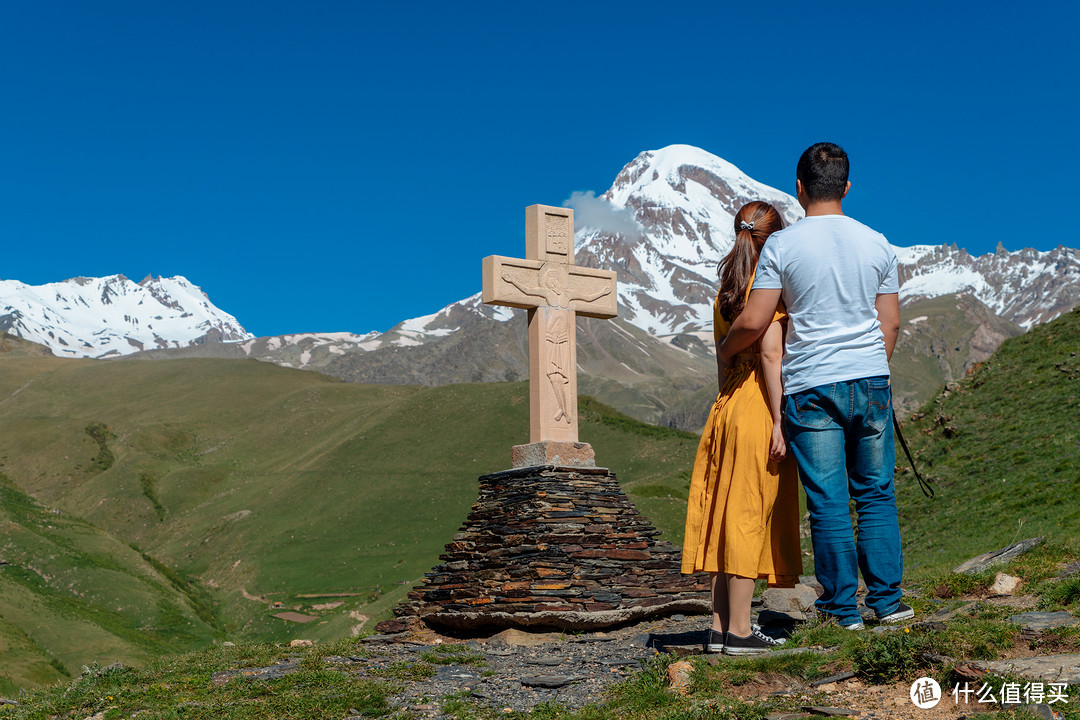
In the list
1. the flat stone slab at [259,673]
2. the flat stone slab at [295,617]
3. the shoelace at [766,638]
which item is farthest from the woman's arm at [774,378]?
the flat stone slab at [295,617]

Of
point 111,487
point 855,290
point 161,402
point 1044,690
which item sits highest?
point 161,402

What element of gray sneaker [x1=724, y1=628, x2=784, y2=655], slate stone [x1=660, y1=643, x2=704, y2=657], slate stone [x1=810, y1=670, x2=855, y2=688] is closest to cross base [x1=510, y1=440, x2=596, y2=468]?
slate stone [x1=660, y1=643, x2=704, y2=657]

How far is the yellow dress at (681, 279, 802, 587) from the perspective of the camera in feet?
20.1

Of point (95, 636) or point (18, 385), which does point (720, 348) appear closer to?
point (95, 636)

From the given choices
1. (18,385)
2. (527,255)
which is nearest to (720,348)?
(527,255)

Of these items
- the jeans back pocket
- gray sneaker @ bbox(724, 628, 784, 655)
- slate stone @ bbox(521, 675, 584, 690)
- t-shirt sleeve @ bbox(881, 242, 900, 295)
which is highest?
t-shirt sleeve @ bbox(881, 242, 900, 295)

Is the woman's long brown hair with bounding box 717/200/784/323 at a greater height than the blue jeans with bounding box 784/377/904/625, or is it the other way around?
the woman's long brown hair with bounding box 717/200/784/323

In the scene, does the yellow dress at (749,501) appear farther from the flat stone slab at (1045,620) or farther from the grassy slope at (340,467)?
the grassy slope at (340,467)

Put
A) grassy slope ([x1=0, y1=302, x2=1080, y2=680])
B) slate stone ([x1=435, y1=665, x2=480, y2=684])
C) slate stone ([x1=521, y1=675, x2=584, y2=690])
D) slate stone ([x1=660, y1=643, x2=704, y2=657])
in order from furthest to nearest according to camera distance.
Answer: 1. grassy slope ([x1=0, y1=302, x2=1080, y2=680])
2. slate stone ([x1=435, y1=665, x2=480, y2=684])
3. slate stone ([x1=521, y1=675, x2=584, y2=690])
4. slate stone ([x1=660, y1=643, x2=704, y2=657])

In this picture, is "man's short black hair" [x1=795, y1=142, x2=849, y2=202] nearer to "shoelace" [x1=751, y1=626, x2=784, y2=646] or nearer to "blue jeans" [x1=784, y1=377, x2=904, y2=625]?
"blue jeans" [x1=784, y1=377, x2=904, y2=625]

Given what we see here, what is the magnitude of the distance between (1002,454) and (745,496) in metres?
16.1

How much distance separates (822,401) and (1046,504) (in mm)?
11637

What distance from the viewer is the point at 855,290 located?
605 cm

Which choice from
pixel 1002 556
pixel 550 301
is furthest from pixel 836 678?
pixel 550 301
